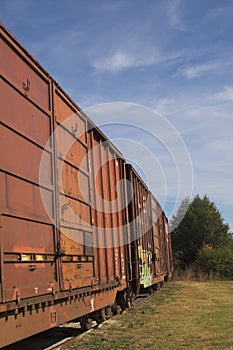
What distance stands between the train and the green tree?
133ft

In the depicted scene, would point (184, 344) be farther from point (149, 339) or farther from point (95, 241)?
point (95, 241)

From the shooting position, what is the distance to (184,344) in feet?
28.9

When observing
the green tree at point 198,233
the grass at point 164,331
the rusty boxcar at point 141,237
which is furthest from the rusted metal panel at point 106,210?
the green tree at point 198,233

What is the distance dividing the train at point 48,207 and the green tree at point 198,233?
40.6 m

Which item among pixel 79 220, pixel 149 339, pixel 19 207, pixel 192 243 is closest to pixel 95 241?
pixel 79 220

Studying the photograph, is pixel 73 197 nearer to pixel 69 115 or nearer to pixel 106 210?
pixel 69 115

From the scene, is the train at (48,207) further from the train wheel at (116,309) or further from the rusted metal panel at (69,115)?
the train wheel at (116,309)

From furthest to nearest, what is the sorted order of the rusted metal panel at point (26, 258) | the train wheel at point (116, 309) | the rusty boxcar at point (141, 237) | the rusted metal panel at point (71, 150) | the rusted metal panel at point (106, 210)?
the rusty boxcar at point (141, 237) < the train wheel at point (116, 309) < the rusted metal panel at point (106, 210) < the rusted metal panel at point (71, 150) < the rusted metal panel at point (26, 258)

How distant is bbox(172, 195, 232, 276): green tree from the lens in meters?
51.0

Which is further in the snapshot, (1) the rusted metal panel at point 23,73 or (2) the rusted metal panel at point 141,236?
(2) the rusted metal panel at point 141,236

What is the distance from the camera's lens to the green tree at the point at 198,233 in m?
51.0

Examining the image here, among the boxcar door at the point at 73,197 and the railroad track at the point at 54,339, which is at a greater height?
the boxcar door at the point at 73,197

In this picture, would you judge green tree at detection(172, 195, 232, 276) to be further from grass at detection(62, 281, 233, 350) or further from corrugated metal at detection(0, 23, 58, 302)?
corrugated metal at detection(0, 23, 58, 302)

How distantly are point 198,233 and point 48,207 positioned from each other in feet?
156
